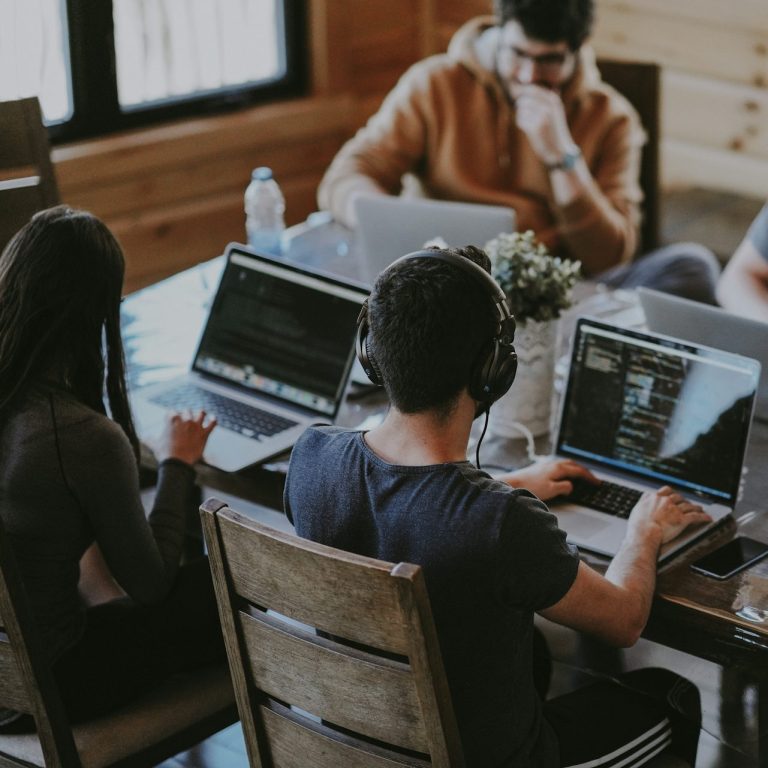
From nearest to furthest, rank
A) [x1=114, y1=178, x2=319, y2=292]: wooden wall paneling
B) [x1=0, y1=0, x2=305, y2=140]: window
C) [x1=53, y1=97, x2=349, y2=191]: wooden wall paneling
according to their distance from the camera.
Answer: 1. [x1=0, y1=0, x2=305, y2=140]: window
2. [x1=53, y1=97, x2=349, y2=191]: wooden wall paneling
3. [x1=114, y1=178, x2=319, y2=292]: wooden wall paneling

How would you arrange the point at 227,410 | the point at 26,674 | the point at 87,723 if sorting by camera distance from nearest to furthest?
the point at 26,674 < the point at 87,723 < the point at 227,410

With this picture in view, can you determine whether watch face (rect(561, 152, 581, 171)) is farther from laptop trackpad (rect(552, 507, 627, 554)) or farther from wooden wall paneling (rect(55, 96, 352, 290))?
wooden wall paneling (rect(55, 96, 352, 290))

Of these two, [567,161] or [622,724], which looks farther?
[567,161]

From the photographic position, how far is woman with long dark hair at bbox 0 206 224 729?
5.40ft

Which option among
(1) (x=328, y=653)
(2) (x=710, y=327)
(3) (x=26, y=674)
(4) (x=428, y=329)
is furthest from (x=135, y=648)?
(2) (x=710, y=327)

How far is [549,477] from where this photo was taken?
1.84 meters

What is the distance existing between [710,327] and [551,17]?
48.0 inches

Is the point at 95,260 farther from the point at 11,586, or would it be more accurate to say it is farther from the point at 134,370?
the point at 134,370

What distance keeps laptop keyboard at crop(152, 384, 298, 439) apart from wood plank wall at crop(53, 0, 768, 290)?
1.82 metres

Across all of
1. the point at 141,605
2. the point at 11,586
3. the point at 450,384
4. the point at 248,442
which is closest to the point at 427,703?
the point at 450,384

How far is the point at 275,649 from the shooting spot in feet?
4.63

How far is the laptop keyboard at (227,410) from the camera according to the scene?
2.12m

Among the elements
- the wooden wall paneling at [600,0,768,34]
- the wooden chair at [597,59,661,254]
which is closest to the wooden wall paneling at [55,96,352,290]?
the wooden wall paneling at [600,0,768,34]

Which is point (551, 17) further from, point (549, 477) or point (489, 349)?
point (489, 349)
